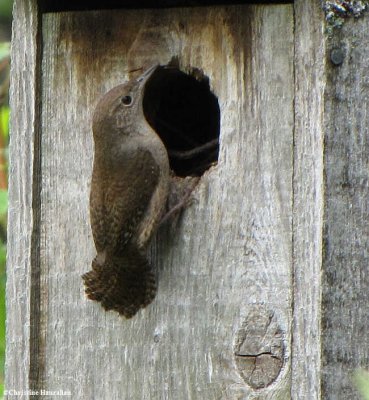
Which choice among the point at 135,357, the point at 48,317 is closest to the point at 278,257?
the point at 135,357

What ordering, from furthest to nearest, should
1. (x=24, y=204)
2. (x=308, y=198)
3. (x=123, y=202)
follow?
(x=24, y=204)
(x=123, y=202)
(x=308, y=198)

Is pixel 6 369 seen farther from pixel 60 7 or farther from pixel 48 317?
pixel 60 7

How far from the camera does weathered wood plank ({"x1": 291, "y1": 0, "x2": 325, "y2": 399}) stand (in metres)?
2.81

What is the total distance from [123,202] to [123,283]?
0.28 metres

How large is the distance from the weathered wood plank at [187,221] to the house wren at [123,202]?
7 cm

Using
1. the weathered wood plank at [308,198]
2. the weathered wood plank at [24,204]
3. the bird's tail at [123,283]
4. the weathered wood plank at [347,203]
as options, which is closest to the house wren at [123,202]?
the bird's tail at [123,283]

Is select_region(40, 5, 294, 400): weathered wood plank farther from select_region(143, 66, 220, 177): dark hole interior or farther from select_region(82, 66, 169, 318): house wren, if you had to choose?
select_region(143, 66, 220, 177): dark hole interior

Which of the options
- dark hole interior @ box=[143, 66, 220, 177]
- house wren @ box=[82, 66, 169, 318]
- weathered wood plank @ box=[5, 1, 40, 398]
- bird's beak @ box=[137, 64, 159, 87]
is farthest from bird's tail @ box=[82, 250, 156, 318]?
bird's beak @ box=[137, 64, 159, 87]

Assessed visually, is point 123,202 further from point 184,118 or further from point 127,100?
point 184,118

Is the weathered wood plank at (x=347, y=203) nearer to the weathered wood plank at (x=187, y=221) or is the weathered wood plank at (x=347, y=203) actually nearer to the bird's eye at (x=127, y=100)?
the weathered wood plank at (x=187, y=221)

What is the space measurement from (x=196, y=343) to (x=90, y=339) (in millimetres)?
380

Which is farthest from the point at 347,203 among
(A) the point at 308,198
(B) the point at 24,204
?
(B) the point at 24,204

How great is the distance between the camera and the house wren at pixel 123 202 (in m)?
2.97

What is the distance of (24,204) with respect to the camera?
10.3 ft
